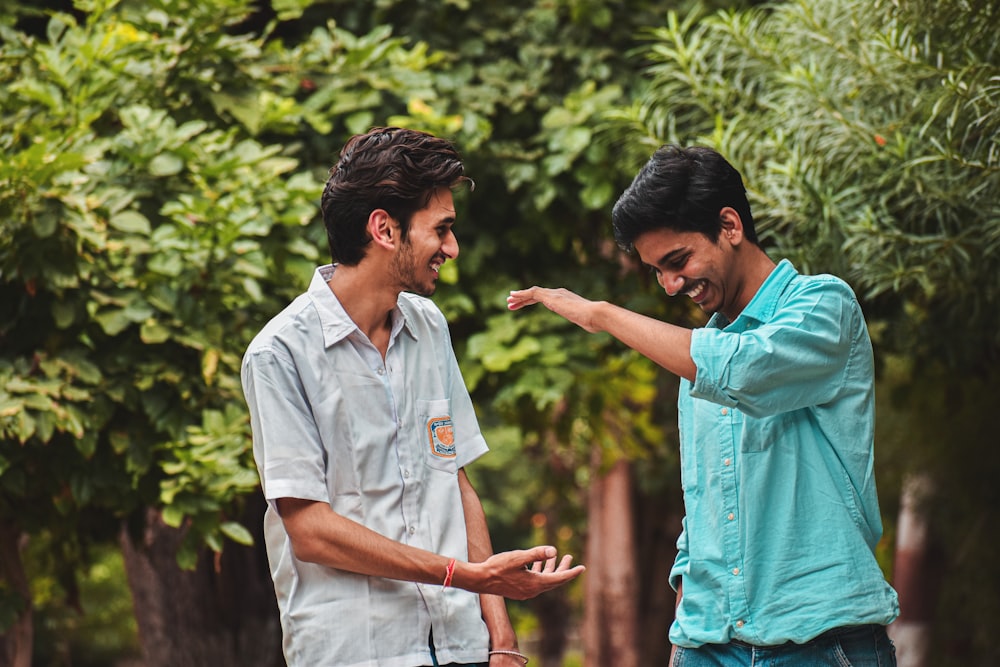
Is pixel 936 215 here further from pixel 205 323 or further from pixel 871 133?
pixel 205 323

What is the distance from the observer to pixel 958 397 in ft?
15.8

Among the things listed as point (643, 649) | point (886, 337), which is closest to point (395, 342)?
point (886, 337)

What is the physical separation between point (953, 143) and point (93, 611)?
9.93 meters

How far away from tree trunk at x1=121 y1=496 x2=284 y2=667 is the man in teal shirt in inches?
110

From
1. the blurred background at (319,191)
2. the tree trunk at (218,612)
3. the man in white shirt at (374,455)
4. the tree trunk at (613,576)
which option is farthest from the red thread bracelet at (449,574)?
the tree trunk at (613,576)

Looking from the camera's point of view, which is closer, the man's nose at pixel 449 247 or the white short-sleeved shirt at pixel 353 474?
the white short-sleeved shirt at pixel 353 474

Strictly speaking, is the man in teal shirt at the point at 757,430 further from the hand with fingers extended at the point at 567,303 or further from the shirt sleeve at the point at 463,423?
the shirt sleeve at the point at 463,423

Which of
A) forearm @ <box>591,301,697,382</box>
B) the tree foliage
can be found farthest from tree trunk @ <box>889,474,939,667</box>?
forearm @ <box>591,301,697,382</box>

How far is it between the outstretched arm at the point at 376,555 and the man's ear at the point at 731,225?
673mm

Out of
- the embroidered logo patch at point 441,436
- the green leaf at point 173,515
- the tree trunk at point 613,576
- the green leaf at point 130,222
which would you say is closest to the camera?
the embroidered logo patch at point 441,436

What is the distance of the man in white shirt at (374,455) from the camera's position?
75.5 inches

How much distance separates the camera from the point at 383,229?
2.05 m

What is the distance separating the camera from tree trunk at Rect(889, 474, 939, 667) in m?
7.25

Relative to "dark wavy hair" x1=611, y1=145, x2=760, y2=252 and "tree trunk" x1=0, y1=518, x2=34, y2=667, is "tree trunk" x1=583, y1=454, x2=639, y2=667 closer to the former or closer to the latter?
"tree trunk" x1=0, y1=518, x2=34, y2=667
